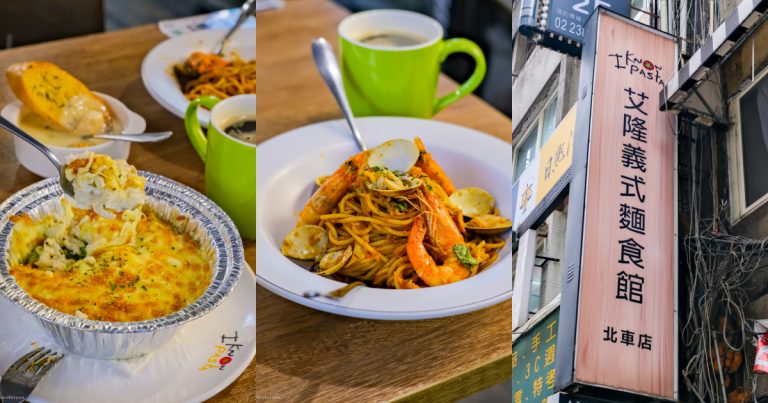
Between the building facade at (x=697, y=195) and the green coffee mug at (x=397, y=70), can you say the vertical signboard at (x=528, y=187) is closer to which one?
the building facade at (x=697, y=195)

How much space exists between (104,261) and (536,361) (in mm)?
470

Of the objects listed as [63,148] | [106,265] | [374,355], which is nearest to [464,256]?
[374,355]

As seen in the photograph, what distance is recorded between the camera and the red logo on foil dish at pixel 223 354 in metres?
0.68

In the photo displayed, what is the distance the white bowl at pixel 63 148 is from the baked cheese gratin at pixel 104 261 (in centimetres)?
14

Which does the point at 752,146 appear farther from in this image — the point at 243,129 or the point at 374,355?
the point at 243,129

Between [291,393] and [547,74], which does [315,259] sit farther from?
[547,74]

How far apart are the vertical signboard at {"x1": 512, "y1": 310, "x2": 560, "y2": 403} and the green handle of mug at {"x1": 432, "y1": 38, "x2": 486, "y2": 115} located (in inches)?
30.3

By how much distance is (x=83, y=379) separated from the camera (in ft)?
2.08

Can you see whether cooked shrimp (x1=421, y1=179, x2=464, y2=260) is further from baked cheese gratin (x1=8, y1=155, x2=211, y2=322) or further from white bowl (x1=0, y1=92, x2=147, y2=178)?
white bowl (x1=0, y1=92, x2=147, y2=178)

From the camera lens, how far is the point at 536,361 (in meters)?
0.38

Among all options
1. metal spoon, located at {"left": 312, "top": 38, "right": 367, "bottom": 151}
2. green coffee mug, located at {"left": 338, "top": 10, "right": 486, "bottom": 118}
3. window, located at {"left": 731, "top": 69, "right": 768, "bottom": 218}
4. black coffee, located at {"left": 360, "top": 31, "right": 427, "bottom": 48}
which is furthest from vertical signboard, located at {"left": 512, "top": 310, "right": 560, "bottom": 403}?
black coffee, located at {"left": 360, "top": 31, "right": 427, "bottom": 48}

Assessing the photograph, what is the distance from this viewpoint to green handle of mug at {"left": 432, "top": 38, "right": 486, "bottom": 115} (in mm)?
1116

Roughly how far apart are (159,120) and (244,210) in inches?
12.3

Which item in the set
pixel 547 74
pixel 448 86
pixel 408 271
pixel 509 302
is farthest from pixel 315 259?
pixel 448 86
